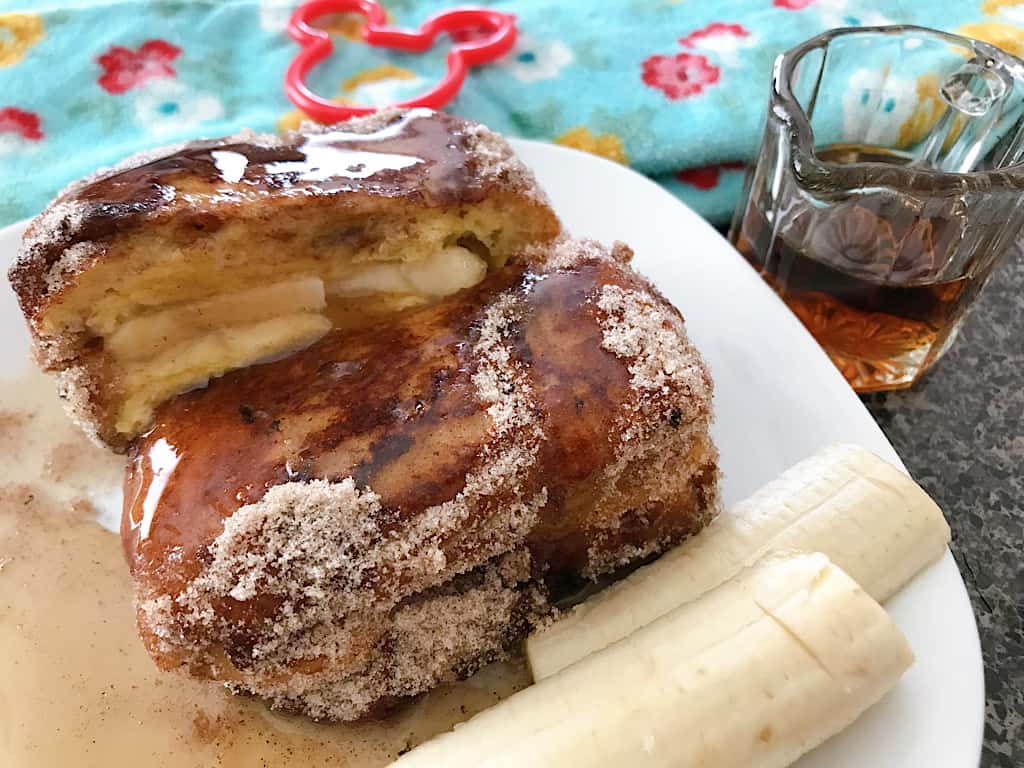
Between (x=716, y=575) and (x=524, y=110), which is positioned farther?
(x=524, y=110)

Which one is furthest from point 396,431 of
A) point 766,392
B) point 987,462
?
point 987,462

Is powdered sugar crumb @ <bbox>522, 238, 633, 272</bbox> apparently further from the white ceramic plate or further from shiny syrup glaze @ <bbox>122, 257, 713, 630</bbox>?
the white ceramic plate

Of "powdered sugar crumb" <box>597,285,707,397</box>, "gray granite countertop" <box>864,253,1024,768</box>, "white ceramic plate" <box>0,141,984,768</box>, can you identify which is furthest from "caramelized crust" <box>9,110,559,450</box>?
"gray granite countertop" <box>864,253,1024,768</box>

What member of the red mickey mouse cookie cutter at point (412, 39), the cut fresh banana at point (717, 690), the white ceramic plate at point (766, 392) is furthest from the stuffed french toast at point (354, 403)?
the red mickey mouse cookie cutter at point (412, 39)

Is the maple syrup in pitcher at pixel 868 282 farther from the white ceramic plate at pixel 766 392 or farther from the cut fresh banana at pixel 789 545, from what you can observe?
the cut fresh banana at pixel 789 545

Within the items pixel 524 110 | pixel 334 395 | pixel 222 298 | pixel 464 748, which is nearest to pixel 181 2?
pixel 524 110

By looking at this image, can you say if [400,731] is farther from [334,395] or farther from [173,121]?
[173,121]

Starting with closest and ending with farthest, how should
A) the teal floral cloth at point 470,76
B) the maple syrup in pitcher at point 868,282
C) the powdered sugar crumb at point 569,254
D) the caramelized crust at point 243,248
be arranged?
the caramelized crust at point 243,248
the powdered sugar crumb at point 569,254
the maple syrup in pitcher at point 868,282
the teal floral cloth at point 470,76
